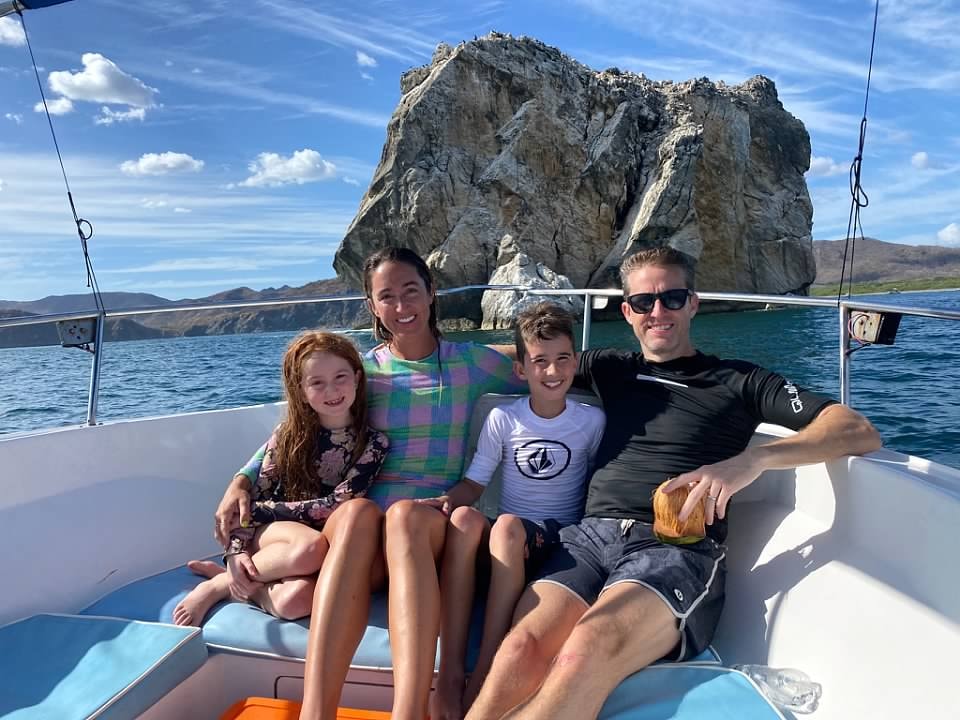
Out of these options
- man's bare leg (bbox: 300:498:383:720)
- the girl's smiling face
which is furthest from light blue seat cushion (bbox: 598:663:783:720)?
the girl's smiling face

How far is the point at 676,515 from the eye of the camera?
1425 millimetres

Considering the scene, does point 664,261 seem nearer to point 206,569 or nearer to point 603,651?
point 603,651

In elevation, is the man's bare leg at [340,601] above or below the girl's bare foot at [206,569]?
above

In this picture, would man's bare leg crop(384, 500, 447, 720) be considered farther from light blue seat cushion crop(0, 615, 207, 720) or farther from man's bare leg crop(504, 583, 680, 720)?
light blue seat cushion crop(0, 615, 207, 720)

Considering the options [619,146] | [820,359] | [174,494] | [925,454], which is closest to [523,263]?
[619,146]

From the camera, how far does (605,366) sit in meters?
1.91

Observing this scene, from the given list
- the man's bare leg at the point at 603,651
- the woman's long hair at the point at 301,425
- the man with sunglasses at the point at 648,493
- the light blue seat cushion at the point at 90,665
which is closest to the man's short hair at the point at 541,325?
the man with sunglasses at the point at 648,493

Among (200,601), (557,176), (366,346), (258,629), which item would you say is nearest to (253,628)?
(258,629)

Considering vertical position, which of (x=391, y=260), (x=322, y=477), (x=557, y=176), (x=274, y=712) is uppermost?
(x=557, y=176)

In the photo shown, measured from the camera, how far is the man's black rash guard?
164cm

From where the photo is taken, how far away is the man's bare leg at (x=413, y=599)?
46.9 inches

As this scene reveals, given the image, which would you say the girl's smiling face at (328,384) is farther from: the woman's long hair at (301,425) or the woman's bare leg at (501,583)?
the woman's bare leg at (501,583)

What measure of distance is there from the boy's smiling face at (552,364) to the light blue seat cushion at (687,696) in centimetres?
76

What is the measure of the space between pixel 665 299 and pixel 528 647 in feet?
3.22
